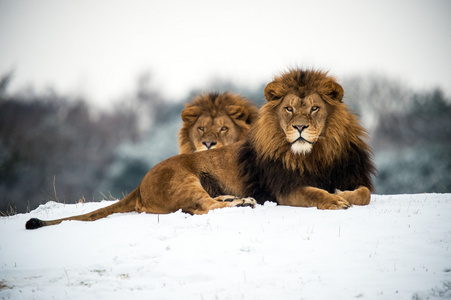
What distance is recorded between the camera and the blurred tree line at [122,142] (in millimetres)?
17578

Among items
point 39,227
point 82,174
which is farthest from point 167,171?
point 82,174

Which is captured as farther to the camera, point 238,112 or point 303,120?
point 238,112

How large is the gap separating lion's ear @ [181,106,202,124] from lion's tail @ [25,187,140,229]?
110 inches

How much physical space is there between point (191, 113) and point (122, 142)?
15.6m

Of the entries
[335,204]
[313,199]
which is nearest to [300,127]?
[313,199]

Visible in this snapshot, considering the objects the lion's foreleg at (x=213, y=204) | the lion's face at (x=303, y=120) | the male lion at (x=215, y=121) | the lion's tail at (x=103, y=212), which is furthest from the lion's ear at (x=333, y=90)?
the male lion at (x=215, y=121)

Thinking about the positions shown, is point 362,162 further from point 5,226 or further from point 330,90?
point 5,226

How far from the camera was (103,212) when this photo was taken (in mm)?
5641

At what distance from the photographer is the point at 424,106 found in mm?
19281

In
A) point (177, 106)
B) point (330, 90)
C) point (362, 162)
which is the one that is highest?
point (177, 106)

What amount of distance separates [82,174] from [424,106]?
15260mm

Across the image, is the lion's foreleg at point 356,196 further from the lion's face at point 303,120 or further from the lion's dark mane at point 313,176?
the lion's face at point 303,120

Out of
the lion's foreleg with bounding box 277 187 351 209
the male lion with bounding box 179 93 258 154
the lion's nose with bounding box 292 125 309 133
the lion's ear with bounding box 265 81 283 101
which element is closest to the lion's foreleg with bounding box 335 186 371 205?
the lion's foreleg with bounding box 277 187 351 209

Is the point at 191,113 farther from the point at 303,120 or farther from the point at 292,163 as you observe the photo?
the point at 303,120
